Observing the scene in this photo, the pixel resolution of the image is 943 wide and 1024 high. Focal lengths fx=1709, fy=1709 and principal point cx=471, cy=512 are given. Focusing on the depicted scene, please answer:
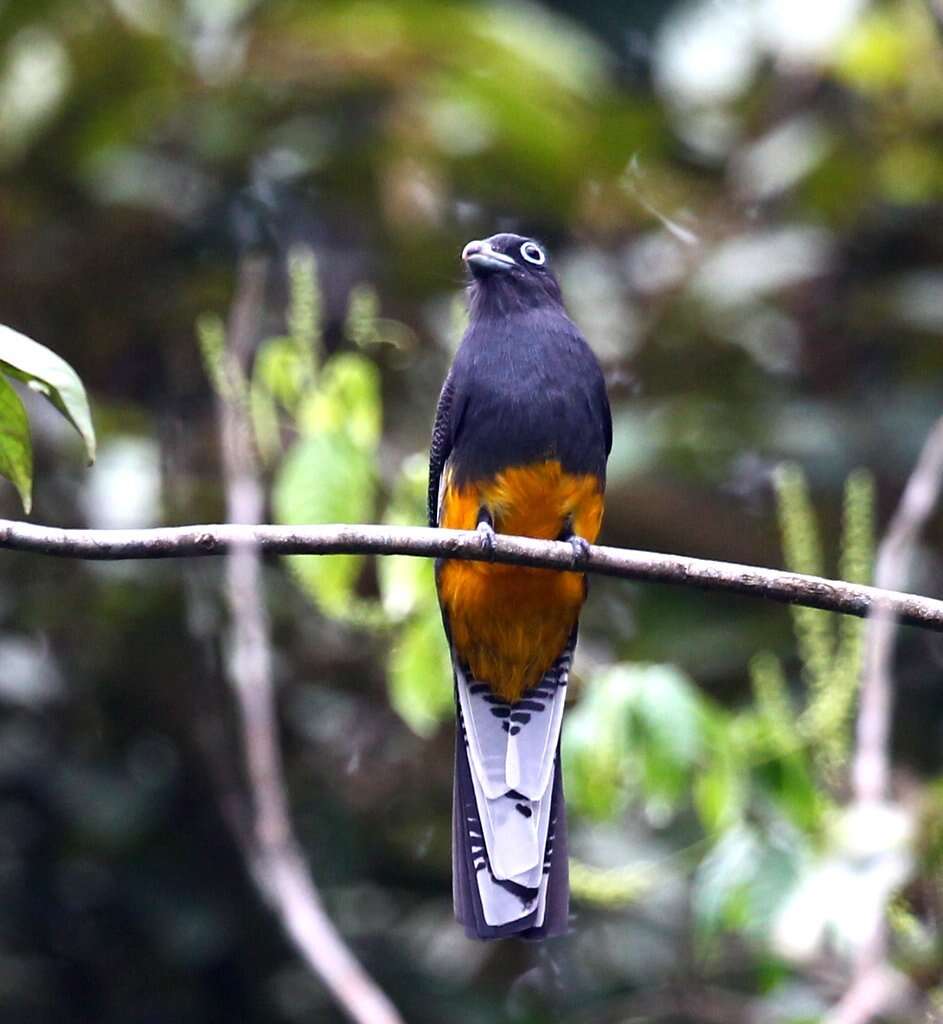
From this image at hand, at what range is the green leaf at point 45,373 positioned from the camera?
225 cm

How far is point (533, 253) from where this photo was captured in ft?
14.3

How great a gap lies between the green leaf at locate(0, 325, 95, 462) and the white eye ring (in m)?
2.10

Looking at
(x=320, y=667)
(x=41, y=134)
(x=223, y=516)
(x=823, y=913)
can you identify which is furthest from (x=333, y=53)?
(x=823, y=913)

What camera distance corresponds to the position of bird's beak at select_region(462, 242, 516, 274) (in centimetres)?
416

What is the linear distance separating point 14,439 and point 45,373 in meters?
0.14

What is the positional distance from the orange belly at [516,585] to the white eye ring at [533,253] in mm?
773

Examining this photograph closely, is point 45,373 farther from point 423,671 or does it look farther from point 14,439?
point 423,671

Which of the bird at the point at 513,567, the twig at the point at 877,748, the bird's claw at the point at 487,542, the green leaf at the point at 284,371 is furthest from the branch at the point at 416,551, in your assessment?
the green leaf at the point at 284,371

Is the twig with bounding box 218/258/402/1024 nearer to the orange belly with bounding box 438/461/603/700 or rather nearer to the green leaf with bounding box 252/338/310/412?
the green leaf with bounding box 252/338/310/412

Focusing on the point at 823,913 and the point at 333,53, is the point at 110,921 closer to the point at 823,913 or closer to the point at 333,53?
the point at 823,913

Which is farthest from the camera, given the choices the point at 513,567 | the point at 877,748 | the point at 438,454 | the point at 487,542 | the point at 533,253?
the point at 533,253

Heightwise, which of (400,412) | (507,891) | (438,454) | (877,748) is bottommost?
(507,891)

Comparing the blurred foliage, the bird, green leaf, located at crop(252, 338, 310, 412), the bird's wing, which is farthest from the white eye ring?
the blurred foliage

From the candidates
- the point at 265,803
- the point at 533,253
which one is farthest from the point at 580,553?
the point at 533,253
